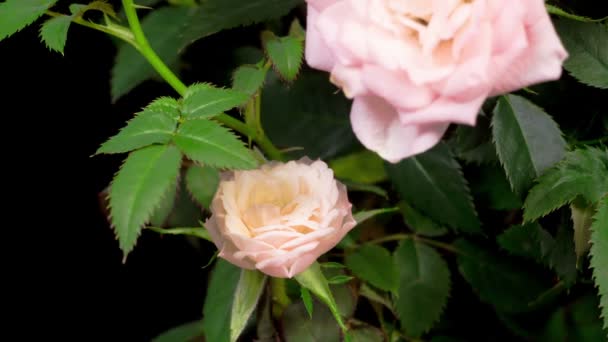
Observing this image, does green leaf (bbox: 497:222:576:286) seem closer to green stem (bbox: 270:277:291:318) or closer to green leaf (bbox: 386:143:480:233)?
green leaf (bbox: 386:143:480:233)

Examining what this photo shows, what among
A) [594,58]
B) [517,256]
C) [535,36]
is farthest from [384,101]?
[517,256]

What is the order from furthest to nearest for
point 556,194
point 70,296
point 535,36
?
point 70,296 → point 556,194 → point 535,36

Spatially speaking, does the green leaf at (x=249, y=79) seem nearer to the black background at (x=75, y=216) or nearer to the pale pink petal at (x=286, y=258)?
the pale pink petal at (x=286, y=258)

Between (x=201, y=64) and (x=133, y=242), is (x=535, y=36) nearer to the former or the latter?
(x=133, y=242)

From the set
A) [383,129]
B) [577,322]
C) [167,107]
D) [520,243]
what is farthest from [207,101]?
[577,322]

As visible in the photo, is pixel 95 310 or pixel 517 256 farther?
pixel 95 310

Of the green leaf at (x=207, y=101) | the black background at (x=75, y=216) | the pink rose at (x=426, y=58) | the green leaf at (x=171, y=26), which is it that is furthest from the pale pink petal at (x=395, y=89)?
the black background at (x=75, y=216)
